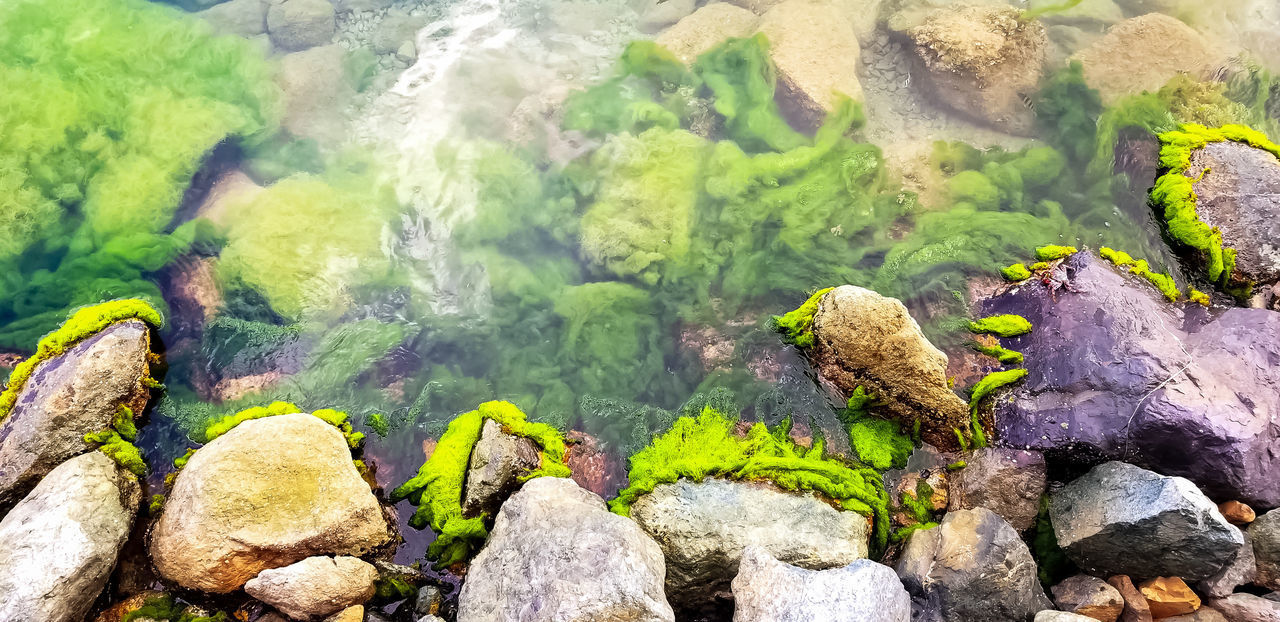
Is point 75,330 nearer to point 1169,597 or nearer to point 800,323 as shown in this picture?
point 800,323

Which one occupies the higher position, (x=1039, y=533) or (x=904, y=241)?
(x=904, y=241)

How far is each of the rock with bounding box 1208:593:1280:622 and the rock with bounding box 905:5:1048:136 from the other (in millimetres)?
3834

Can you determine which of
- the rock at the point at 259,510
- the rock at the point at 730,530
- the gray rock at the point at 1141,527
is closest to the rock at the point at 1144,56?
the gray rock at the point at 1141,527

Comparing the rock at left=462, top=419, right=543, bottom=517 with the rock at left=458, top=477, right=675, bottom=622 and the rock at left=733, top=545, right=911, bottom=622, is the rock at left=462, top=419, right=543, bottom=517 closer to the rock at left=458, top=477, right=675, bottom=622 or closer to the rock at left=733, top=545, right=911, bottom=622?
the rock at left=458, top=477, right=675, bottom=622

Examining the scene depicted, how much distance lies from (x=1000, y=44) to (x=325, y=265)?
19.7 feet

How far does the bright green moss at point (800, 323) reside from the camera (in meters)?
4.19

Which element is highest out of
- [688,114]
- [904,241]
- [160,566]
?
[688,114]

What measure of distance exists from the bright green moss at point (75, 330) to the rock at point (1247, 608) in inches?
244

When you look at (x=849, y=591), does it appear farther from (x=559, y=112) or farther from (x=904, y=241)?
(x=559, y=112)

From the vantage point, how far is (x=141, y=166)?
16.9 ft

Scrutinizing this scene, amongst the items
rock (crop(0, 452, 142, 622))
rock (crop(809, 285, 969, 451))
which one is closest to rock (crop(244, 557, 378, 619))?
rock (crop(0, 452, 142, 622))

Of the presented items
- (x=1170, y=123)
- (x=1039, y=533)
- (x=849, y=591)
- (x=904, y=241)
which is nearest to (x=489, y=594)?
(x=849, y=591)

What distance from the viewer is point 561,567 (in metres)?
2.94

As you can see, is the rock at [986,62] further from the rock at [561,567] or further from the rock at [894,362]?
the rock at [561,567]
